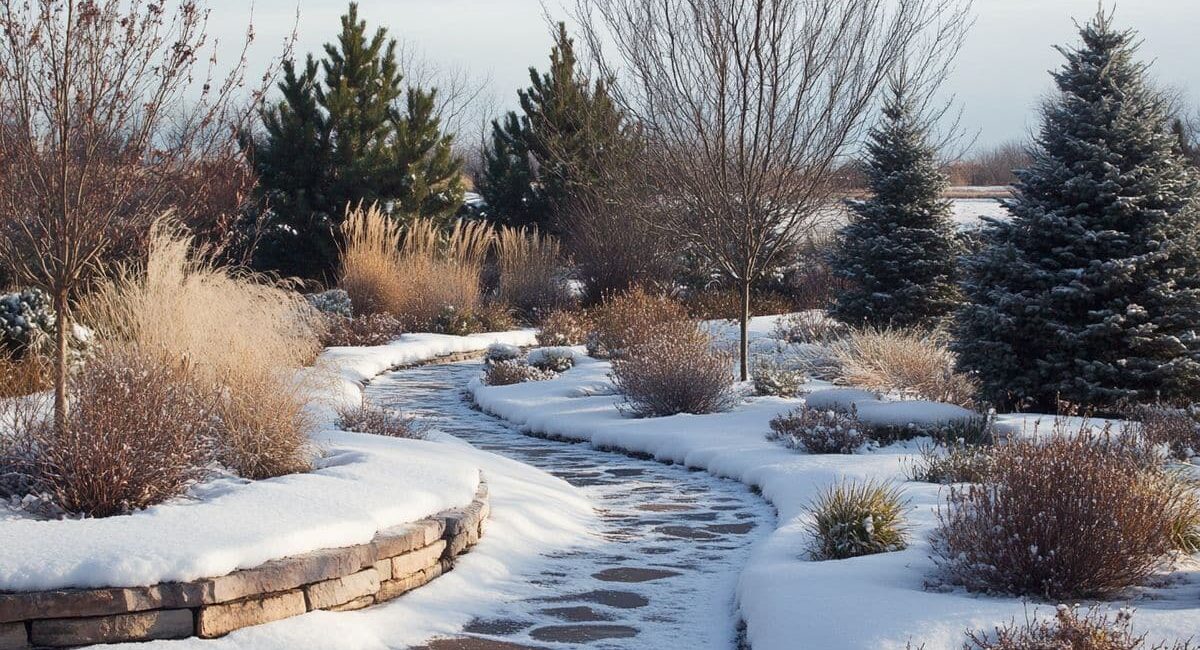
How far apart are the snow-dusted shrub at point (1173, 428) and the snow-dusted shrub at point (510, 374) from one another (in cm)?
630

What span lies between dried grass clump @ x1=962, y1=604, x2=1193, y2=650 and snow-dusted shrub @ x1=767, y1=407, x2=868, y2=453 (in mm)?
4515

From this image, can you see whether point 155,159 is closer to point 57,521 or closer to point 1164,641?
point 57,521

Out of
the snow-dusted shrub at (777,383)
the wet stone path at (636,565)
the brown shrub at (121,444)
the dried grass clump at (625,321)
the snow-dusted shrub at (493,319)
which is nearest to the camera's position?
the wet stone path at (636,565)

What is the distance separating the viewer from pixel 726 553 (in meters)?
6.11

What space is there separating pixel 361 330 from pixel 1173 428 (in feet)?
35.3

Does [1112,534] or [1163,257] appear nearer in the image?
[1112,534]

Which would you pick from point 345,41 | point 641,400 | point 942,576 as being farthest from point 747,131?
point 345,41

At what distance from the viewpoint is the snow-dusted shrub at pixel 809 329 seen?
15.4m

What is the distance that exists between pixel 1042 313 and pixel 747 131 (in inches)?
133

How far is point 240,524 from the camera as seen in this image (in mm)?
4758

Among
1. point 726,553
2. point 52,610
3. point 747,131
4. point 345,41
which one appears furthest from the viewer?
point 345,41

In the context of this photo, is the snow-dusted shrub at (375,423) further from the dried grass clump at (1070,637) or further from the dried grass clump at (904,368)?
the dried grass clump at (1070,637)

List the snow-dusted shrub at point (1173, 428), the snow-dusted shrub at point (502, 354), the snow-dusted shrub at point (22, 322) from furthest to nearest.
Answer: the snow-dusted shrub at point (502, 354)
the snow-dusted shrub at point (22, 322)
the snow-dusted shrub at point (1173, 428)

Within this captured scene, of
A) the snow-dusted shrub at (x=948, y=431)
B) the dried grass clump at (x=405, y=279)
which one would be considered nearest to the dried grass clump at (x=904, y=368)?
the snow-dusted shrub at (x=948, y=431)
